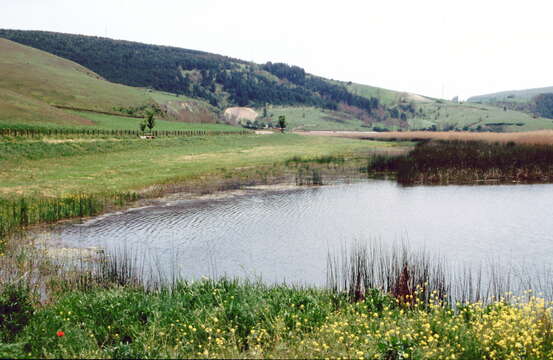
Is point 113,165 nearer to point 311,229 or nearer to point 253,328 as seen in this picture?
point 311,229

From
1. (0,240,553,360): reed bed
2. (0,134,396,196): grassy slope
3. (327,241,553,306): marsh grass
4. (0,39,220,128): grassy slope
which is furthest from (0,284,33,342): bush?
(0,39,220,128): grassy slope

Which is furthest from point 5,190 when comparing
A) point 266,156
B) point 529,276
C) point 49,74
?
point 49,74

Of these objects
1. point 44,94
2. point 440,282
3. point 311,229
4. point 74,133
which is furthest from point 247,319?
point 44,94

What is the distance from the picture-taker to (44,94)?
5074 inches

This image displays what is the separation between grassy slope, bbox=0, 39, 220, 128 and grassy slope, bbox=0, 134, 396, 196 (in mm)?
25251

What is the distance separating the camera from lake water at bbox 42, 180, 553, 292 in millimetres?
21562

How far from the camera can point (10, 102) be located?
319ft

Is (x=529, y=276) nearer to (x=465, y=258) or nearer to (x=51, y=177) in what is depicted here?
(x=465, y=258)

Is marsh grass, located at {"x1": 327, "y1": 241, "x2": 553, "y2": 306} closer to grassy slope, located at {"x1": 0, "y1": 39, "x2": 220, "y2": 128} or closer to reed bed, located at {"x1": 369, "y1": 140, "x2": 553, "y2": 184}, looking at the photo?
reed bed, located at {"x1": 369, "y1": 140, "x2": 553, "y2": 184}

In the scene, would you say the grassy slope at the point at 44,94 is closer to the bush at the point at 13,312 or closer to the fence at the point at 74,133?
the fence at the point at 74,133

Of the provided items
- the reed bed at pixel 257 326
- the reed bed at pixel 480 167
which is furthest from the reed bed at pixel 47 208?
the reed bed at pixel 480 167

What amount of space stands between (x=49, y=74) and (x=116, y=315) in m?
161

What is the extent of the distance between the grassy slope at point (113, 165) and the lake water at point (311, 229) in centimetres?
994

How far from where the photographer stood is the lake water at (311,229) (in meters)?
21.6
